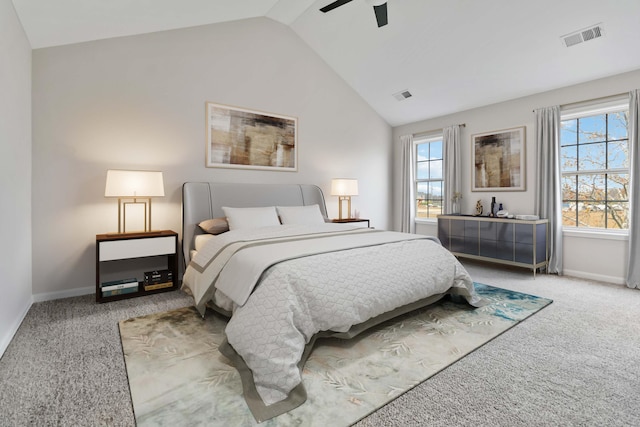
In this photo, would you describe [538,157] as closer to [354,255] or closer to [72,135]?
[354,255]

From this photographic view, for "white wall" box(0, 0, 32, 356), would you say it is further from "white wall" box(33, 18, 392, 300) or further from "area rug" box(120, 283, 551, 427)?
"area rug" box(120, 283, 551, 427)

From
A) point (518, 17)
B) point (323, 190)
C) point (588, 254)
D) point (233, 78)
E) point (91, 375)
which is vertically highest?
point (518, 17)

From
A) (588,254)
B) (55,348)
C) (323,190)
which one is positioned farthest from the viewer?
(323,190)

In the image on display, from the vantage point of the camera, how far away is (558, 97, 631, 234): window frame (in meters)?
3.85

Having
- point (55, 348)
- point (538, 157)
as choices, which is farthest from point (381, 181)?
point (55, 348)

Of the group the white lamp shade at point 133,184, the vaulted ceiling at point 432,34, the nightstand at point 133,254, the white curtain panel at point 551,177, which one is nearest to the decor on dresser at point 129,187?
the white lamp shade at point 133,184

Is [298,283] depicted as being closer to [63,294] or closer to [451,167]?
[63,294]

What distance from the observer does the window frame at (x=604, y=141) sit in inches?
152

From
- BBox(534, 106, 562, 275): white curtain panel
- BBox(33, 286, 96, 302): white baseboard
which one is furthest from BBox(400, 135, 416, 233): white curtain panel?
BBox(33, 286, 96, 302): white baseboard

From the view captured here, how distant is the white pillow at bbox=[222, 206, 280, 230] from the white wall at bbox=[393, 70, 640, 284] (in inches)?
127

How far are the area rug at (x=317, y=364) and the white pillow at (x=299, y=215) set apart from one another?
1.56 metres

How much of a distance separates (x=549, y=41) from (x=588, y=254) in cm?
261

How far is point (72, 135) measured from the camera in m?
3.32

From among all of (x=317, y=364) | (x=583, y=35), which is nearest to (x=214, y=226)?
(x=317, y=364)
